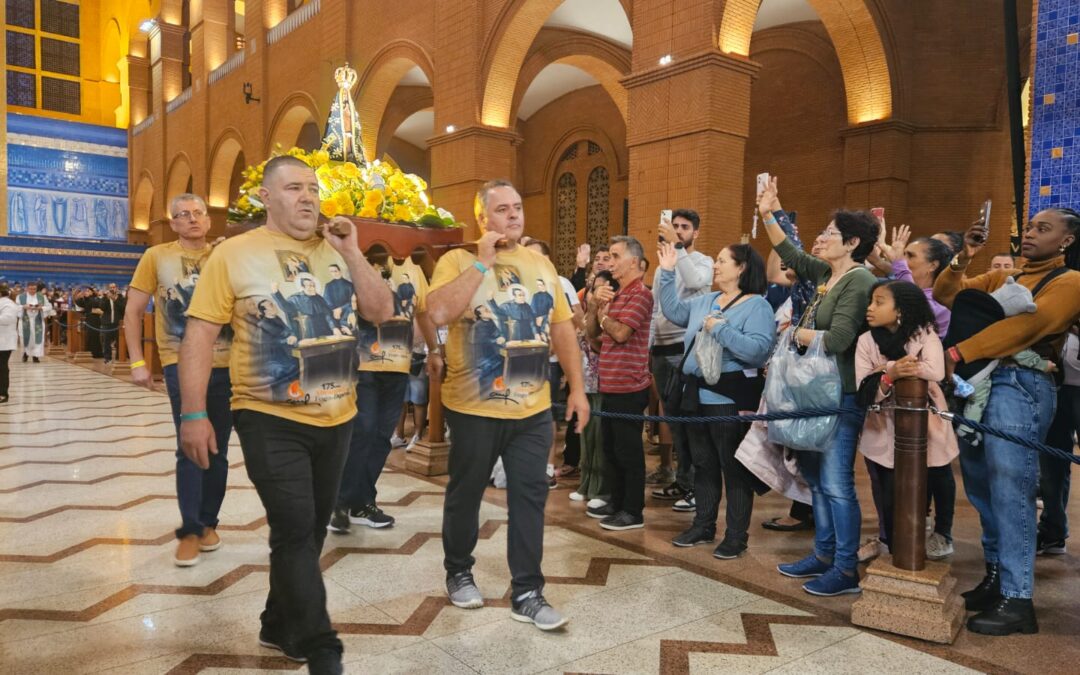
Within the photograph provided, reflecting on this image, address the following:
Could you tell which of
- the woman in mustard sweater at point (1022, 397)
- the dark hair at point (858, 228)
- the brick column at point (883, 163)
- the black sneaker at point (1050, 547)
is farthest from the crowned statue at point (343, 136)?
the brick column at point (883, 163)

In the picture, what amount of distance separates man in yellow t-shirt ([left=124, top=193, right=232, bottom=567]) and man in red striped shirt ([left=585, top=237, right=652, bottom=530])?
1.88 meters

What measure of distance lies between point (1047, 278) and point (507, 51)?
945cm

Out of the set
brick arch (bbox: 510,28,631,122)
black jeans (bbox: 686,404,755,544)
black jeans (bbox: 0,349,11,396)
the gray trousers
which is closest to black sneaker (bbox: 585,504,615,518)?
the gray trousers

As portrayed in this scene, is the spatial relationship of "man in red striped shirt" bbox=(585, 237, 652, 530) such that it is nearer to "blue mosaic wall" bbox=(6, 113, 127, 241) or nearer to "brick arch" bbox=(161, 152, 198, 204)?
"brick arch" bbox=(161, 152, 198, 204)

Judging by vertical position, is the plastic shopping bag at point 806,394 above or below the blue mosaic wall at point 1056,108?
below

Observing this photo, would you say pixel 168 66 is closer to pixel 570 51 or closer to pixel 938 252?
pixel 570 51

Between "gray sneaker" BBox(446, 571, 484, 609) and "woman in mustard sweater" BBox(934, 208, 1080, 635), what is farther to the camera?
"gray sneaker" BBox(446, 571, 484, 609)

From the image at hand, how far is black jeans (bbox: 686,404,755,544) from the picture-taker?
3.49 metres

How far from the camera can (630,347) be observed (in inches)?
156

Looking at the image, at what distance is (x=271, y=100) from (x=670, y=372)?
15460 mm

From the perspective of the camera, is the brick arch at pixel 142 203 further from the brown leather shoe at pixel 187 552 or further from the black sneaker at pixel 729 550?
the black sneaker at pixel 729 550

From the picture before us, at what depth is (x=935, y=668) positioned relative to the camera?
94.0 inches

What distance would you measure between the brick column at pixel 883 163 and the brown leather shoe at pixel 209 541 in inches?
401

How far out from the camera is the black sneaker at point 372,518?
388 cm
